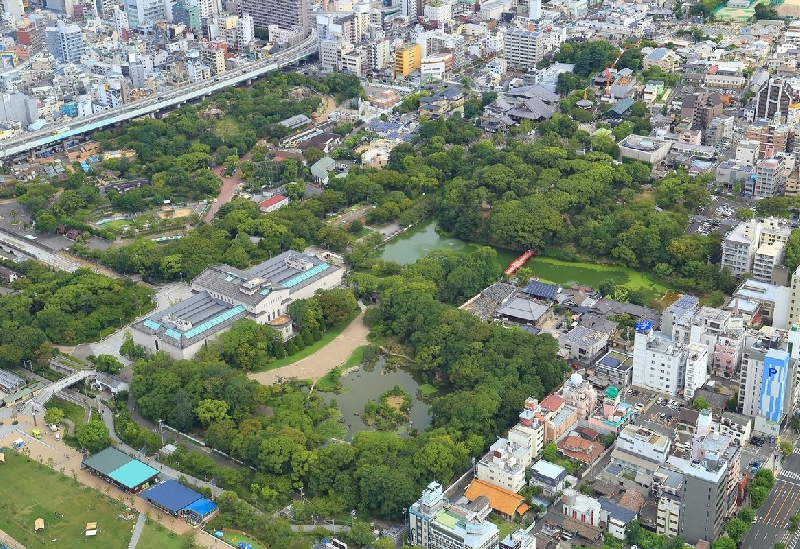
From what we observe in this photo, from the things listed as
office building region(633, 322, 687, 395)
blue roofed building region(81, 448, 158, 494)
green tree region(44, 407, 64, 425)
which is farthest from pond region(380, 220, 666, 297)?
blue roofed building region(81, 448, 158, 494)

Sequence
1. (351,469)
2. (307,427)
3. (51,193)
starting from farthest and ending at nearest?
(51,193)
(307,427)
(351,469)

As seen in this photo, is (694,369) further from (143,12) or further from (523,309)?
(143,12)

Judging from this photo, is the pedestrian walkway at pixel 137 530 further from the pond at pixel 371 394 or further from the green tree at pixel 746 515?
the green tree at pixel 746 515

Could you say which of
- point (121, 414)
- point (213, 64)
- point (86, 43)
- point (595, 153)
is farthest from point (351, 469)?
point (86, 43)

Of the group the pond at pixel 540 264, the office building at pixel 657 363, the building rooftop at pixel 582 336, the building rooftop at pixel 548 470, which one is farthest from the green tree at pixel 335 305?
the building rooftop at pixel 548 470

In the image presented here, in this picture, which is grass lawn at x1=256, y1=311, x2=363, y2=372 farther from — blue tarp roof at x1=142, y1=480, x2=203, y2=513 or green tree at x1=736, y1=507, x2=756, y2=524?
green tree at x1=736, y1=507, x2=756, y2=524

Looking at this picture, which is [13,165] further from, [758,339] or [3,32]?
[758,339]
